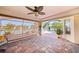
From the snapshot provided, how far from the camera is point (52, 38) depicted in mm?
2510

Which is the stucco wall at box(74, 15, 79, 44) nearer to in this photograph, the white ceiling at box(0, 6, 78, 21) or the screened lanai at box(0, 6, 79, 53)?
the screened lanai at box(0, 6, 79, 53)

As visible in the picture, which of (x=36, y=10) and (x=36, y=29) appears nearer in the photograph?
(x=36, y=10)

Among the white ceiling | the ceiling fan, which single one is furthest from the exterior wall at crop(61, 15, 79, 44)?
the ceiling fan

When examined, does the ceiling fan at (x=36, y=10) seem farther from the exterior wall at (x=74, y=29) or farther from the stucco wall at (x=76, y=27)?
the stucco wall at (x=76, y=27)

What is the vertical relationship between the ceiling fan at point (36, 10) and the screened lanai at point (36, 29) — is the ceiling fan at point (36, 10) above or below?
above

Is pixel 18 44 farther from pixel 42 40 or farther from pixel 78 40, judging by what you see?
pixel 78 40

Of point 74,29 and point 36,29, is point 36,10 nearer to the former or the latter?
point 36,29

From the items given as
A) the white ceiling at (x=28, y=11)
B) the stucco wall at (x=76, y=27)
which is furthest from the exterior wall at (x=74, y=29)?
the white ceiling at (x=28, y=11)

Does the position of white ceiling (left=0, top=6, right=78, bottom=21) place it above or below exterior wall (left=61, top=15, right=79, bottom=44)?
above

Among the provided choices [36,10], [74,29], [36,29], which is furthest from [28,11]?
[74,29]

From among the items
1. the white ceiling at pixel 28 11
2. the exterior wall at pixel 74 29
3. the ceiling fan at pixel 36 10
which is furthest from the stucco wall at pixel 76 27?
the ceiling fan at pixel 36 10

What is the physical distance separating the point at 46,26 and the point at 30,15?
41cm

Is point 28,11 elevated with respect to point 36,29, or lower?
elevated
